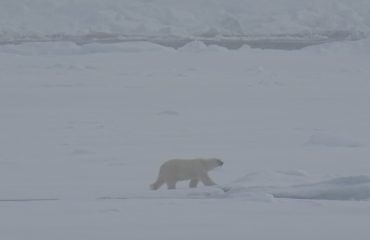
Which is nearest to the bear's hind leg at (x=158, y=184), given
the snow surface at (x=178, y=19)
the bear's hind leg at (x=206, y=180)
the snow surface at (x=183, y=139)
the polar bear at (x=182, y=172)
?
the polar bear at (x=182, y=172)

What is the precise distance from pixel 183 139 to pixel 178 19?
19824mm

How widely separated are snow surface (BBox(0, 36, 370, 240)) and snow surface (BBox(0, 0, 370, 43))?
16.0ft

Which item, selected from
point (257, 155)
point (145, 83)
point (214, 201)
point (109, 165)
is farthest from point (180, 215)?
point (145, 83)

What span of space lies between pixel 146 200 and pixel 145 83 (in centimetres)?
1141

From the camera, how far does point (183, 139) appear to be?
9.54 meters

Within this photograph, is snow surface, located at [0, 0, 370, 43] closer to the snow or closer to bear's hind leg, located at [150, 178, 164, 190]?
the snow

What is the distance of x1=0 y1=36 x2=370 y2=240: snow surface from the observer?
13.0 feet

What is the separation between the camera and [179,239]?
3566 mm

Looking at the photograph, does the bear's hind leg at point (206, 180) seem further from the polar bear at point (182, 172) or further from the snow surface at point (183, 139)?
the snow surface at point (183, 139)

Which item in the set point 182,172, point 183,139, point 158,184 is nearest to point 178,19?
point 183,139

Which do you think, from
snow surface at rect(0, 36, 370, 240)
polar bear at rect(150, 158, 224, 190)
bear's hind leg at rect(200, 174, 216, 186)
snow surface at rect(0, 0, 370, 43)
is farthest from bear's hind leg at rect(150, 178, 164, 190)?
snow surface at rect(0, 0, 370, 43)

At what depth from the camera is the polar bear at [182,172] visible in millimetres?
5746

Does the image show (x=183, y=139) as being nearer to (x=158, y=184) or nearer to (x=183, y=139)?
(x=183, y=139)

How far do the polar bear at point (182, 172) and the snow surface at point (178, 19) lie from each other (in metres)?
21.3
